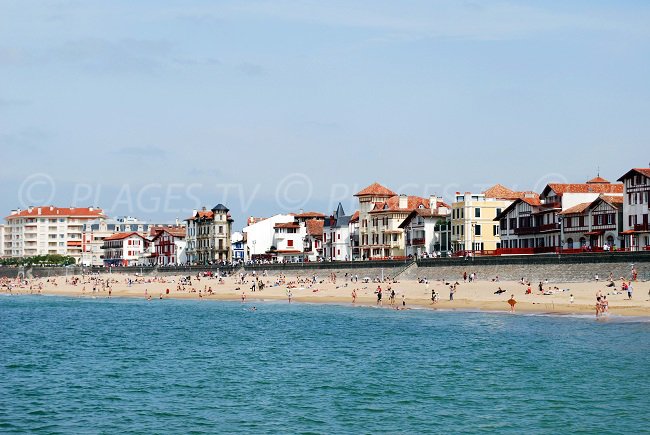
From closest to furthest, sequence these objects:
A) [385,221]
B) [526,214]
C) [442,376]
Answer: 1. [442,376]
2. [526,214]
3. [385,221]

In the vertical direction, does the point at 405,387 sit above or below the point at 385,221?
below

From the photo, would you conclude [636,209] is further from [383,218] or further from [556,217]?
[383,218]

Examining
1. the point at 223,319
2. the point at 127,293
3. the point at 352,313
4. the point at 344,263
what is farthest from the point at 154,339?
the point at 127,293

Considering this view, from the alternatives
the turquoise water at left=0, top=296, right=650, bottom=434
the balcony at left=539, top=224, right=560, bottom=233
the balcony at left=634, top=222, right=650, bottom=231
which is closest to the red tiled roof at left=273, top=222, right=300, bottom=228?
the balcony at left=539, top=224, right=560, bottom=233

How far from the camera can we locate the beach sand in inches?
2650

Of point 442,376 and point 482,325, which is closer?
point 442,376

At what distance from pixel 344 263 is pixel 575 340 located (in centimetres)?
6030

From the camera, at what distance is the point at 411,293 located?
87.5 meters

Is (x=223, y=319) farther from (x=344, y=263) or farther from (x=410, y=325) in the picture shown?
(x=344, y=263)

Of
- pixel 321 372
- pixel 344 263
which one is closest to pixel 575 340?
pixel 321 372

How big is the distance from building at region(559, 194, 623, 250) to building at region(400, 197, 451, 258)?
2243cm

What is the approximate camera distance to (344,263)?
363ft

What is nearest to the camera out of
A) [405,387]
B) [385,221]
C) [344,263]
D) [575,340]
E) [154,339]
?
[405,387]

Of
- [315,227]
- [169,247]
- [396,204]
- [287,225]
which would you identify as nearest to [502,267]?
[396,204]
